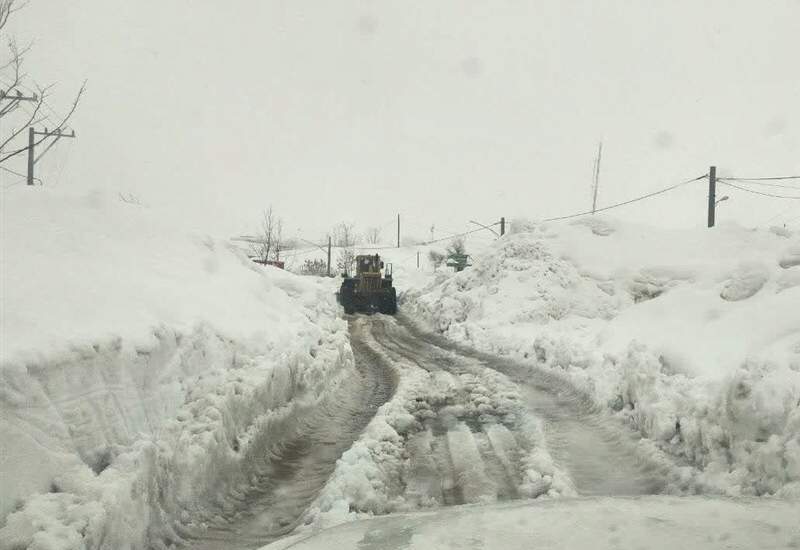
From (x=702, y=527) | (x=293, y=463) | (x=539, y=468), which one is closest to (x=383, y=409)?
(x=293, y=463)

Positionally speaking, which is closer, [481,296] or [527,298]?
[527,298]

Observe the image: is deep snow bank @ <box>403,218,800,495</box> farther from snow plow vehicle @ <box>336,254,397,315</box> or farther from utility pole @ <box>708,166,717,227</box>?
utility pole @ <box>708,166,717,227</box>

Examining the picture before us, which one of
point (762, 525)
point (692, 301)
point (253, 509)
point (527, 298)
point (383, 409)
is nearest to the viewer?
point (762, 525)

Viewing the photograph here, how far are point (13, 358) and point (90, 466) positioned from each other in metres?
0.76

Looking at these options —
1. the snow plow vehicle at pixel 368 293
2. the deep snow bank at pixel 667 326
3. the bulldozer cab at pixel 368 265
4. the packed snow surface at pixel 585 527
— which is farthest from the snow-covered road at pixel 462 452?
the bulldozer cab at pixel 368 265

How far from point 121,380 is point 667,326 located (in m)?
8.26

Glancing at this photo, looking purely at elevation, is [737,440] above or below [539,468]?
above

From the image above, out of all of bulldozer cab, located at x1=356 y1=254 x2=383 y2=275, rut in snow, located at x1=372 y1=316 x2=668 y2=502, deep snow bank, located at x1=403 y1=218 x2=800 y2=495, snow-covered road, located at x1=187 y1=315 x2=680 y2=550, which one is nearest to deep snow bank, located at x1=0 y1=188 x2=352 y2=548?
snow-covered road, located at x1=187 y1=315 x2=680 y2=550

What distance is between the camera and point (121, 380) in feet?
12.7

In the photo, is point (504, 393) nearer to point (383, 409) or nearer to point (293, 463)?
point (383, 409)

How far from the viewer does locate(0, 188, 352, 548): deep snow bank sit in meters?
2.93

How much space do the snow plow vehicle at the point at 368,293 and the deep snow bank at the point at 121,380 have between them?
53.1 feet

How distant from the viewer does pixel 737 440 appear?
4301 millimetres

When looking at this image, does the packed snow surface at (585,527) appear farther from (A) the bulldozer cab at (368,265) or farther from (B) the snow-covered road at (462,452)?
(A) the bulldozer cab at (368,265)
